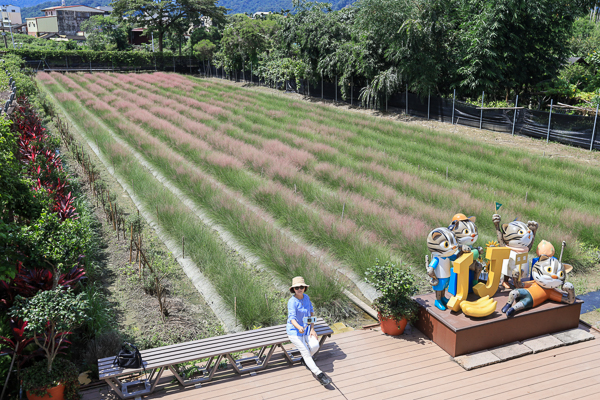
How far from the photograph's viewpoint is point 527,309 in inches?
258

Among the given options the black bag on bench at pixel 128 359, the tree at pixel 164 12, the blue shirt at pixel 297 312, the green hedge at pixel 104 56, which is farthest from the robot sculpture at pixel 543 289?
the tree at pixel 164 12

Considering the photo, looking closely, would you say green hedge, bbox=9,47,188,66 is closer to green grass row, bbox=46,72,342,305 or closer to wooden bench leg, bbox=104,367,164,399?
green grass row, bbox=46,72,342,305

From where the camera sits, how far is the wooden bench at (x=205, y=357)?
5.57 m

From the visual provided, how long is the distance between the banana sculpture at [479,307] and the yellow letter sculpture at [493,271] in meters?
0.31

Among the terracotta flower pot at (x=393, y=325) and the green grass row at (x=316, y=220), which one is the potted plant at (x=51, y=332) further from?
the green grass row at (x=316, y=220)

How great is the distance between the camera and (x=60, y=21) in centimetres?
15450

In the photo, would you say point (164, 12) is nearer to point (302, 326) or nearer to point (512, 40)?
point (512, 40)

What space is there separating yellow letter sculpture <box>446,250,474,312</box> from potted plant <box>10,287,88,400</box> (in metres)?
4.76

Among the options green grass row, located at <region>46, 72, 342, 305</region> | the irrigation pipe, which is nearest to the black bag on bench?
the irrigation pipe

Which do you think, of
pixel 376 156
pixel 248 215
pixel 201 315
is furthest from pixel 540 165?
pixel 201 315

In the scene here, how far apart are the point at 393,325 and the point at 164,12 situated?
68.7 m

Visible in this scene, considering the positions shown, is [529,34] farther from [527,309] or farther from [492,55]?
[527,309]

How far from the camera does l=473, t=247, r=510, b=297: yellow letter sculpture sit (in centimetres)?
666

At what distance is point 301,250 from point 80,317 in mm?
4682
